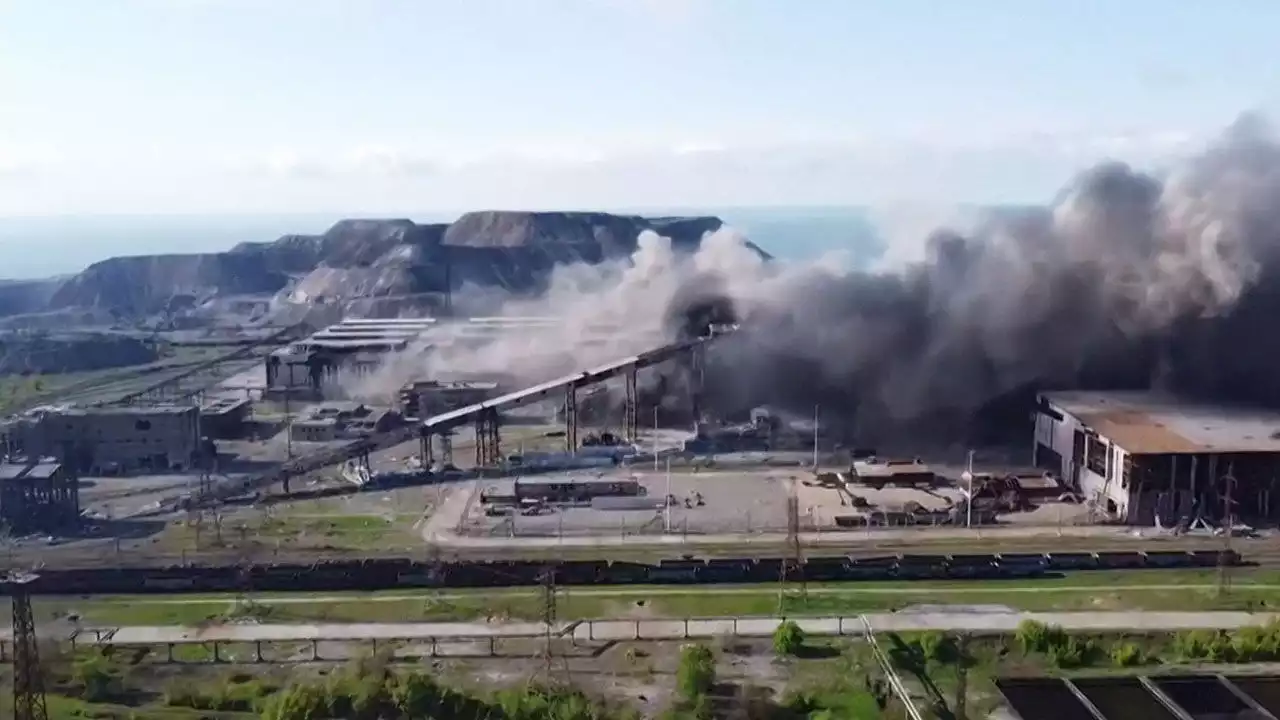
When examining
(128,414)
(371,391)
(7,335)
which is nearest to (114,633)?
(128,414)

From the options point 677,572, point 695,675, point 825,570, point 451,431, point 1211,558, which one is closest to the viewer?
point 695,675

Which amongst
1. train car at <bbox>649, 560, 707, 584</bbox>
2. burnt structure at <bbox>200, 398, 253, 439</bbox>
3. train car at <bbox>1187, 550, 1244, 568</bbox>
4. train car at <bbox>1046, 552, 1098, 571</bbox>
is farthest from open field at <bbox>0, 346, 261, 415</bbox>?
train car at <bbox>1187, 550, 1244, 568</bbox>

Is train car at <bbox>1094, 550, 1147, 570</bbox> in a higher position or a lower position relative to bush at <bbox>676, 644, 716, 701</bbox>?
lower

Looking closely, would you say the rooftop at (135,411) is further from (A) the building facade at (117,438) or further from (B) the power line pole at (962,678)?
(B) the power line pole at (962,678)

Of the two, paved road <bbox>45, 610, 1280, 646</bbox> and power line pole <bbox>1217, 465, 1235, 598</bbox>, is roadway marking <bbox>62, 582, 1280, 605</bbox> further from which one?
paved road <bbox>45, 610, 1280, 646</bbox>

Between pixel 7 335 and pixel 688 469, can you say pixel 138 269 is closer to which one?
pixel 7 335

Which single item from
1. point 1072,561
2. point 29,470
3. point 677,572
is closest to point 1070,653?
point 1072,561

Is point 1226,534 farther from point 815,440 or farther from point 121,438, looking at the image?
point 121,438

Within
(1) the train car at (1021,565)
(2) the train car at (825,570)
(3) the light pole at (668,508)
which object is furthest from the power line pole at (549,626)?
(1) the train car at (1021,565)
